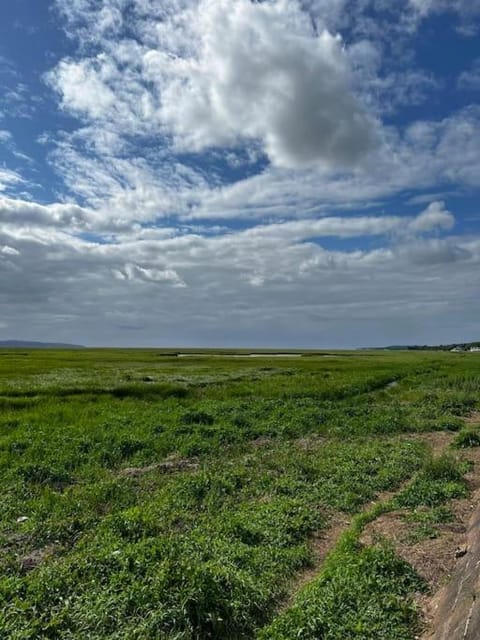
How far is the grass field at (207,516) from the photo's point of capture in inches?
268

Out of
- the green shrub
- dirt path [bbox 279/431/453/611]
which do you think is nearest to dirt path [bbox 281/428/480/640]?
dirt path [bbox 279/431/453/611]

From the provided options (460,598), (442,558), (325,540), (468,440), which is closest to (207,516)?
(325,540)

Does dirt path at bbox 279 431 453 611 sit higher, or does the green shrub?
the green shrub

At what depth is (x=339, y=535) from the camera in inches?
Answer: 417

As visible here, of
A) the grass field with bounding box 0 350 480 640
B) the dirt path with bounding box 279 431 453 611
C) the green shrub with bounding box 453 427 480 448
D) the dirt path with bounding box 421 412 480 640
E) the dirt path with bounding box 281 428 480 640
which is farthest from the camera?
the green shrub with bounding box 453 427 480 448

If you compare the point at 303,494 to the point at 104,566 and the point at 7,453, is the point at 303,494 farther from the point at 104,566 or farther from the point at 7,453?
the point at 7,453

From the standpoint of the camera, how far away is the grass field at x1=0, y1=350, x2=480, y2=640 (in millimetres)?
6805

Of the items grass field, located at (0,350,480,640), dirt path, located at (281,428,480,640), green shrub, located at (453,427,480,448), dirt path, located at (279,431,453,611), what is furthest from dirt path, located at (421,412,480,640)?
green shrub, located at (453,427,480,448)

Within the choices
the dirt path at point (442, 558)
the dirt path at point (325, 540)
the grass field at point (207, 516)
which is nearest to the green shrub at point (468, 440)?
the grass field at point (207, 516)

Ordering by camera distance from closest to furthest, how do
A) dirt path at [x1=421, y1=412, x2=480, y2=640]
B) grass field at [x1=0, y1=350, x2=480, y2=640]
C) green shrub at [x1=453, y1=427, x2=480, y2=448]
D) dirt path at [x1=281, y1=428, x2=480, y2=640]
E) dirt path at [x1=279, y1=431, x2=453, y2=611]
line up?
1. dirt path at [x1=421, y1=412, x2=480, y2=640]
2. dirt path at [x1=281, y1=428, x2=480, y2=640]
3. grass field at [x1=0, y1=350, x2=480, y2=640]
4. dirt path at [x1=279, y1=431, x2=453, y2=611]
5. green shrub at [x1=453, y1=427, x2=480, y2=448]

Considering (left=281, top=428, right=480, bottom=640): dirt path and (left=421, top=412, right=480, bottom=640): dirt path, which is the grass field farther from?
(left=421, top=412, right=480, bottom=640): dirt path

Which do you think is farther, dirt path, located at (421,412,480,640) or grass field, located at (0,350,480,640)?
grass field, located at (0,350,480,640)

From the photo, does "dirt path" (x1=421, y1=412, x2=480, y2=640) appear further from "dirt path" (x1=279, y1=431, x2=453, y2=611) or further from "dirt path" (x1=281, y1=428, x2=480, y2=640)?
"dirt path" (x1=279, y1=431, x2=453, y2=611)

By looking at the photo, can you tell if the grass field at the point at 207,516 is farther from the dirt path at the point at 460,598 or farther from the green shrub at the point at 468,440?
the dirt path at the point at 460,598
